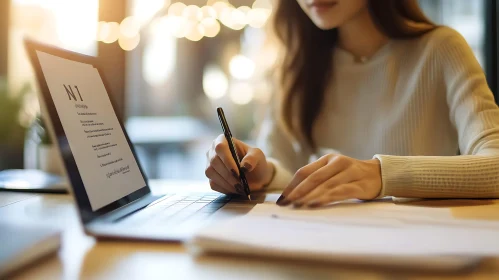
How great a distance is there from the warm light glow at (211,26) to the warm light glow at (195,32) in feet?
0.10

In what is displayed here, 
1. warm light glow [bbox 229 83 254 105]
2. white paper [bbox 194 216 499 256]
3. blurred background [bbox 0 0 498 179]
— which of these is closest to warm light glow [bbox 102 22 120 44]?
blurred background [bbox 0 0 498 179]

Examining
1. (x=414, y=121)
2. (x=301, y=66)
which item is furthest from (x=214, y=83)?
(x=414, y=121)

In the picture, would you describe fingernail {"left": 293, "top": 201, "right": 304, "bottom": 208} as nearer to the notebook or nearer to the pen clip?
the pen clip

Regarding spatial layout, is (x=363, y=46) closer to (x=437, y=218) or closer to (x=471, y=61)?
(x=471, y=61)

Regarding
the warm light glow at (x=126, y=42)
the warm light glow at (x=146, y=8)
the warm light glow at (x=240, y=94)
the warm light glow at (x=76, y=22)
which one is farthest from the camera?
the warm light glow at (x=240, y=94)

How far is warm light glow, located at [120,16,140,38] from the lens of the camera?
217cm

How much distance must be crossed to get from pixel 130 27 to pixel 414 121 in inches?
71.4

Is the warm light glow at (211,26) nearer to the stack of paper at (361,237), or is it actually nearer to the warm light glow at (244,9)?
the warm light glow at (244,9)

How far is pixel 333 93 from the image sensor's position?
3.66ft

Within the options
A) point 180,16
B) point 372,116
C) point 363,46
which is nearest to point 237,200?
point 372,116

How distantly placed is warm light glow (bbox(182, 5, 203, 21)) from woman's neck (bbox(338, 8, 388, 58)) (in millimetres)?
1590

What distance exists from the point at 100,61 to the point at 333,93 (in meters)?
0.65

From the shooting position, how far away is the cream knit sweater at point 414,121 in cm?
59

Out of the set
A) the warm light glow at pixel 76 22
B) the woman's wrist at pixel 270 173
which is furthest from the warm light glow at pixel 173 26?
the woman's wrist at pixel 270 173
